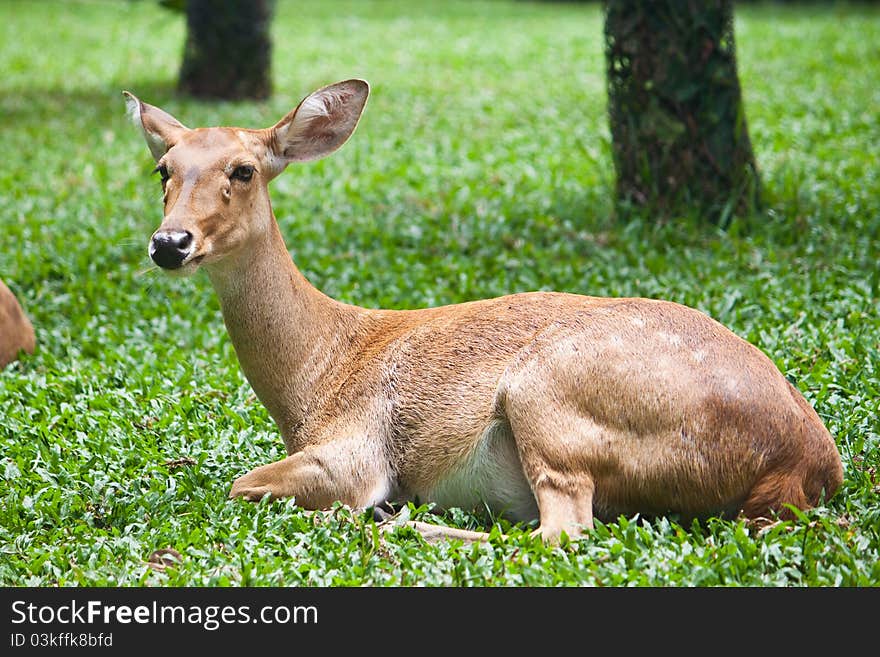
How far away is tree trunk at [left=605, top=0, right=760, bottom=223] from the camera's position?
26.4ft

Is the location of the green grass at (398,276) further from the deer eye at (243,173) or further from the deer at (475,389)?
the deer eye at (243,173)

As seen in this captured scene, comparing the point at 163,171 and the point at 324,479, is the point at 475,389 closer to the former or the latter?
the point at 324,479

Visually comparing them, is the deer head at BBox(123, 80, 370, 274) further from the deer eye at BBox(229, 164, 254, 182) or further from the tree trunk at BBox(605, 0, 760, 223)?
the tree trunk at BBox(605, 0, 760, 223)

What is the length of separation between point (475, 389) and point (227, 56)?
31.6 ft

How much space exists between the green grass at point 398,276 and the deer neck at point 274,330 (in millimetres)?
457

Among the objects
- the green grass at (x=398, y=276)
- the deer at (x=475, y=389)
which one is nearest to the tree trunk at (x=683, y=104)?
the green grass at (x=398, y=276)

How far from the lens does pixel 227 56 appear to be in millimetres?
13297

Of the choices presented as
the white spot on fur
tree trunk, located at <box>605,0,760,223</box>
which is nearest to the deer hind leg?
the white spot on fur

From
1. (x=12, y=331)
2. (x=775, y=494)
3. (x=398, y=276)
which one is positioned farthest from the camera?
(x=398, y=276)

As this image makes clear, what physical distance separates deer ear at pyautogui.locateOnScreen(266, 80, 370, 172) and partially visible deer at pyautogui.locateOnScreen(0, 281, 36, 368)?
260 centimetres

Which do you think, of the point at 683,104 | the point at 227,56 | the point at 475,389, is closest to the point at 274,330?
the point at 475,389
